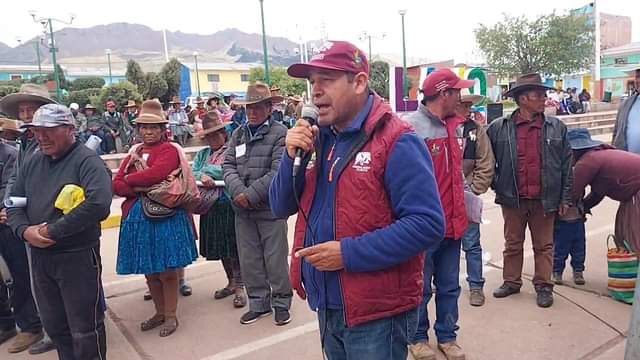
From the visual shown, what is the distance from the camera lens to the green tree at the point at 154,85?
2861 centimetres

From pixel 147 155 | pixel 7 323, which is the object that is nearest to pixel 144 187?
pixel 147 155

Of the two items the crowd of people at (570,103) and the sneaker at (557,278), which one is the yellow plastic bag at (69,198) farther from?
the crowd of people at (570,103)

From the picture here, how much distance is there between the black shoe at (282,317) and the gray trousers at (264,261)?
0.04 meters

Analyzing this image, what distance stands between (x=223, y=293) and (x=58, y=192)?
84.2 inches

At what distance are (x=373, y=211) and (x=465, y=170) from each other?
257 cm

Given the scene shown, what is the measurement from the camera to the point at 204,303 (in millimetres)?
4754

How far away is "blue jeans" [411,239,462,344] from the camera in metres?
3.39

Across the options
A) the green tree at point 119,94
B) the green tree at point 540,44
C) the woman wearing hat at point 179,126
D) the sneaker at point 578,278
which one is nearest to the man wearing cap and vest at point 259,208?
the sneaker at point 578,278

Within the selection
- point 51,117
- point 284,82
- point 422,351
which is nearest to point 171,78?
point 284,82

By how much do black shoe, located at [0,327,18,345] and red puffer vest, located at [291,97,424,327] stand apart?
3.61 metres

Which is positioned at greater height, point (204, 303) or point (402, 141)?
point (402, 141)

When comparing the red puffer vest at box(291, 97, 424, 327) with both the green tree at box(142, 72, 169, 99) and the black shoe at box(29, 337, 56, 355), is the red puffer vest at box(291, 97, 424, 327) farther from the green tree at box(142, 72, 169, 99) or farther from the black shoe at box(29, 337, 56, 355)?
the green tree at box(142, 72, 169, 99)

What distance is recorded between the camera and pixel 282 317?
4.18m

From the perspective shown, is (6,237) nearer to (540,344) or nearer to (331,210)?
(331,210)
